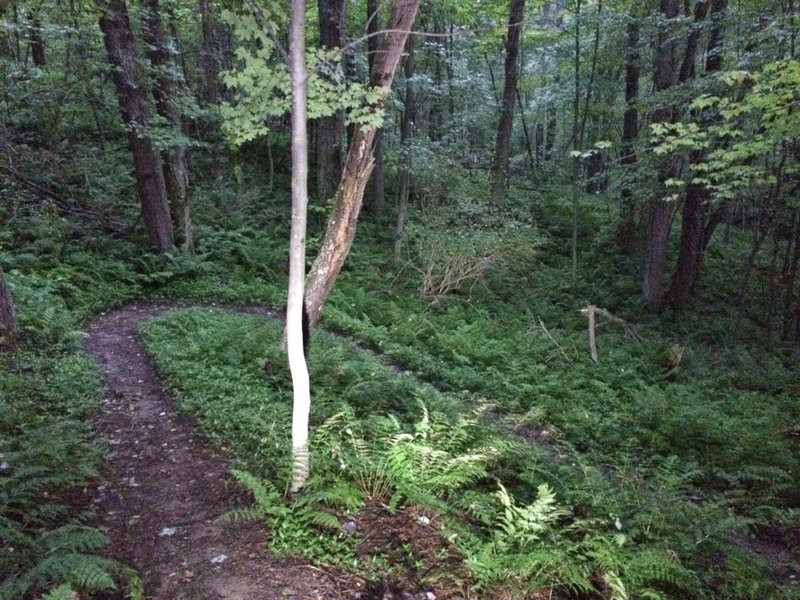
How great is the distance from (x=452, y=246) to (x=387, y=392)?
23.1 feet

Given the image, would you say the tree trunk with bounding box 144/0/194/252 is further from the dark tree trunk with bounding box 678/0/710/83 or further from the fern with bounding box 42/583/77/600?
the dark tree trunk with bounding box 678/0/710/83

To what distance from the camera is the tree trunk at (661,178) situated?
40.7 feet

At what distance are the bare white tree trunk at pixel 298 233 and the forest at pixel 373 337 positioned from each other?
0.02 meters

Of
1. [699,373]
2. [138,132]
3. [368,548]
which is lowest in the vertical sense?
[699,373]

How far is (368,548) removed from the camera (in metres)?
4.02

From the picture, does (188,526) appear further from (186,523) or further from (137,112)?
(137,112)

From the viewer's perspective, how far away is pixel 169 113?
12.2m

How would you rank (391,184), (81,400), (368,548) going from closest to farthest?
(368,548) < (81,400) < (391,184)

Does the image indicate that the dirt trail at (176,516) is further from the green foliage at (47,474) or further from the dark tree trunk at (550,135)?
the dark tree trunk at (550,135)

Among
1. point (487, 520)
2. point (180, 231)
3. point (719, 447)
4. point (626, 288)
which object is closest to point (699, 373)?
point (719, 447)

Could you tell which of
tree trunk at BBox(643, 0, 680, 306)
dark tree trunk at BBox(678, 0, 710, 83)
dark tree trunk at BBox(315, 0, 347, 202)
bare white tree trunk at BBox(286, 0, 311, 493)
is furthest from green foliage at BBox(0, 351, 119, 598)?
dark tree trunk at BBox(678, 0, 710, 83)

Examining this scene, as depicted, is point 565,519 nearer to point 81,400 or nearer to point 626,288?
point 81,400

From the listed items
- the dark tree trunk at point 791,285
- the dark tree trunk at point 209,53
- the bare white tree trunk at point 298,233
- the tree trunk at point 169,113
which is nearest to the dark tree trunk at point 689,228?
the dark tree trunk at point 791,285

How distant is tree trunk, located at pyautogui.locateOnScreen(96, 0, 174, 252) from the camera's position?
10320 millimetres
